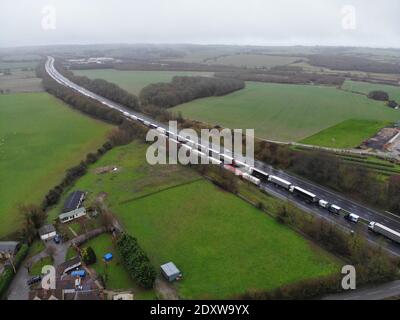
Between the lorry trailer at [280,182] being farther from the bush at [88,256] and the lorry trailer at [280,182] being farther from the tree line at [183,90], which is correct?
the tree line at [183,90]

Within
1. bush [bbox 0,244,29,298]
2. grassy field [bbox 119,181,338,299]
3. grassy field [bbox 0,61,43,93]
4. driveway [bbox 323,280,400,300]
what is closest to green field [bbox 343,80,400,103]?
grassy field [bbox 119,181,338,299]

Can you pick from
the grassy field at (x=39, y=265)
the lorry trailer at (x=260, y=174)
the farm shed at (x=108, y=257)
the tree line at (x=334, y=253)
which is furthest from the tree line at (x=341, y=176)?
the grassy field at (x=39, y=265)

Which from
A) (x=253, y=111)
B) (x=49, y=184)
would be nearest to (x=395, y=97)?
(x=253, y=111)

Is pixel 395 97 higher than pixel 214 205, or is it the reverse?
pixel 395 97

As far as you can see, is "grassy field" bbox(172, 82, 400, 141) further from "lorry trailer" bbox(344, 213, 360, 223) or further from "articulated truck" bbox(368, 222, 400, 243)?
"articulated truck" bbox(368, 222, 400, 243)

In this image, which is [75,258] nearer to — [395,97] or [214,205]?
[214,205]

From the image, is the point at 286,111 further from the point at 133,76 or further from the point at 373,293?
the point at 133,76
